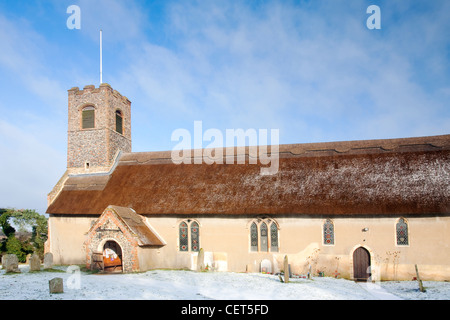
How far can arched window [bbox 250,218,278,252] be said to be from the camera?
2383cm

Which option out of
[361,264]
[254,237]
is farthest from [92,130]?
[361,264]

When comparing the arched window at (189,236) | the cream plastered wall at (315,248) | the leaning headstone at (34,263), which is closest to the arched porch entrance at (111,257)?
the cream plastered wall at (315,248)

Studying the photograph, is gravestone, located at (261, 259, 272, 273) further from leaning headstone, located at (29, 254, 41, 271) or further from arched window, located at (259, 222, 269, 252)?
leaning headstone, located at (29, 254, 41, 271)

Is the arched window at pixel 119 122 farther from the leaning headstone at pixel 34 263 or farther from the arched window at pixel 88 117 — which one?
the leaning headstone at pixel 34 263

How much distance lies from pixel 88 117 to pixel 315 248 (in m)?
22.3

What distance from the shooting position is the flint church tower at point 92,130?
31.6 m

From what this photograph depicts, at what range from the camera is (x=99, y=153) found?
31.7 m

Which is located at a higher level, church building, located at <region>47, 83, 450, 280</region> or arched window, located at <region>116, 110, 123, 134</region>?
arched window, located at <region>116, 110, 123, 134</region>

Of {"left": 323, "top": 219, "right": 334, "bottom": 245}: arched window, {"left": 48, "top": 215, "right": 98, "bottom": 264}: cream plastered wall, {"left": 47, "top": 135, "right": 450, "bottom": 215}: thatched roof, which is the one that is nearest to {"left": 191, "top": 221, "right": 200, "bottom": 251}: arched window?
{"left": 47, "top": 135, "right": 450, "bottom": 215}: thatched roof

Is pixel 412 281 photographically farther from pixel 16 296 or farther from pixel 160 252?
pixel 16 296

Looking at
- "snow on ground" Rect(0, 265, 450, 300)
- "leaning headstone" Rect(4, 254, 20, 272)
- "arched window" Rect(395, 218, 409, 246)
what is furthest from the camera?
"leaning headstone" Rect(4, 254, 20, 272)

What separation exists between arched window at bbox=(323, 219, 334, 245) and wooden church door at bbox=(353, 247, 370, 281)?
1554 millimetres

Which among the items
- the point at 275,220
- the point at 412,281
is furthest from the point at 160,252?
the point at 412,281

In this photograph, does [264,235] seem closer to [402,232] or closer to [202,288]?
[202,288]
